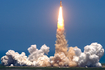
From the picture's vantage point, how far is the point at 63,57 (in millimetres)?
86375

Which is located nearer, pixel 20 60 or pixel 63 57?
pixel 63 57

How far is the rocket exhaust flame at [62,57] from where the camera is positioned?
84.8 m

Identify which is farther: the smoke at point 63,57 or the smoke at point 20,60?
the smoke at point 20,60

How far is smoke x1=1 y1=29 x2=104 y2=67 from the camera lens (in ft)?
278

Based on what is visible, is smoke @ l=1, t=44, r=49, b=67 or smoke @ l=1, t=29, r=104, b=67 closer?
smoke @ l=1, t=29, r=104, b=67

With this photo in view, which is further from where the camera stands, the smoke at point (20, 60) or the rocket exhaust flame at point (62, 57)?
the smoke at point (20, 60)

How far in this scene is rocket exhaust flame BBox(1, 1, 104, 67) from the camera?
278 ft

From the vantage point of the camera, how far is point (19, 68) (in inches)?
3346

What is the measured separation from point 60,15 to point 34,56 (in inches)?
605

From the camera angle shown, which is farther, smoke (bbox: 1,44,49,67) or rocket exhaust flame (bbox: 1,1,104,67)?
smoke (bbox: 1,44,49,67)

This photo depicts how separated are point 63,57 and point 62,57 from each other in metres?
0.34

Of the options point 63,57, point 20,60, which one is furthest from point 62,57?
point 20,60

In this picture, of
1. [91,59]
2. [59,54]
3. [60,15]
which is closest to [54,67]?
[59,54]

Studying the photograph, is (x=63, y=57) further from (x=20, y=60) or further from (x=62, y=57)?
(x=20, y=60)
